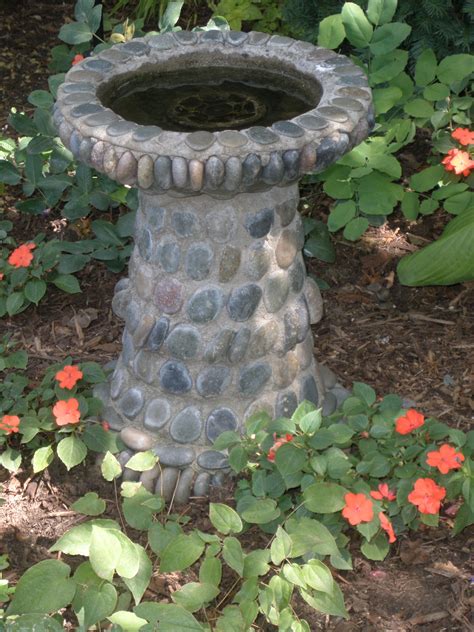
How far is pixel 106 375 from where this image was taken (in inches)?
121

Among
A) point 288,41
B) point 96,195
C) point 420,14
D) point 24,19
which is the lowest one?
point 24,19

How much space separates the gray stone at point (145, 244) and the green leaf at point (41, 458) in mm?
610

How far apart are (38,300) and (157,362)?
0.76m

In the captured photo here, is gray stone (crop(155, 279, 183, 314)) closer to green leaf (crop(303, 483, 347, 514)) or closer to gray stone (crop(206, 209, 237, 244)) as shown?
gray stone (crop(206, 209, 237, 244))

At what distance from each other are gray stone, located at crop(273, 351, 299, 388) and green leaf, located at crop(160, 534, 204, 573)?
2.00 ft

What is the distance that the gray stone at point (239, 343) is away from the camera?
8.68 feet

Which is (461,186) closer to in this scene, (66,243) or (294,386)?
(294,386)

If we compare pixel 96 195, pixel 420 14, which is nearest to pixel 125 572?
pixel 96 195

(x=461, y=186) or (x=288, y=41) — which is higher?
(x=288, y=41)

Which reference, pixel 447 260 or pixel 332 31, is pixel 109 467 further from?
pixel 332 31

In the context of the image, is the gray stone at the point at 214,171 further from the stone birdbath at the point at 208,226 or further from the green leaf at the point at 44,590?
the green leaf at the point at 44,590

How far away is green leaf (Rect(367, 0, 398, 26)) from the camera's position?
10.5 feet

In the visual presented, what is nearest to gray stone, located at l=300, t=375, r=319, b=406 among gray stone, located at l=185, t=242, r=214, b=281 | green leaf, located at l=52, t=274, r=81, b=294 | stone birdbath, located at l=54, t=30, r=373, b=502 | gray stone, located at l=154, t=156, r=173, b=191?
stone birdbath, located at l=54, t=30, r=373, b=502

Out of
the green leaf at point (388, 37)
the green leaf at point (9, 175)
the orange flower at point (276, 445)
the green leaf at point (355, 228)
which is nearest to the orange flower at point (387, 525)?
the orange flower at point (276, 445)
